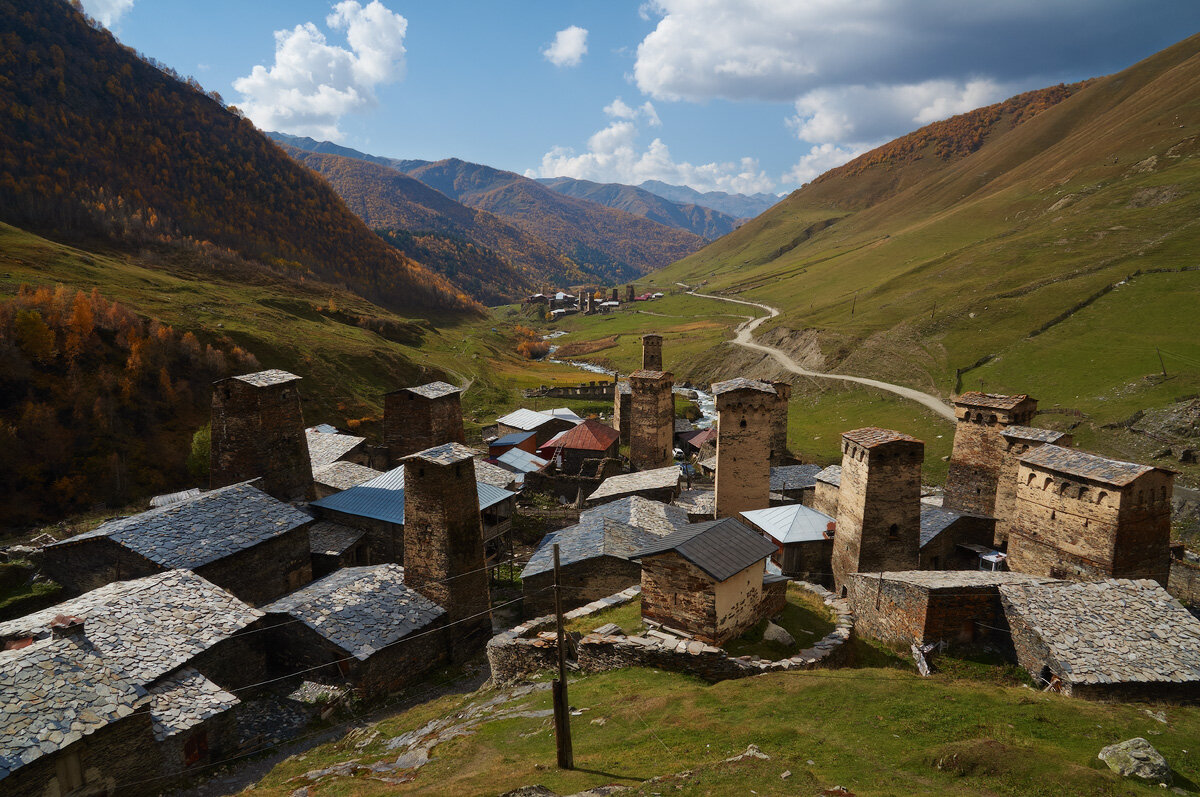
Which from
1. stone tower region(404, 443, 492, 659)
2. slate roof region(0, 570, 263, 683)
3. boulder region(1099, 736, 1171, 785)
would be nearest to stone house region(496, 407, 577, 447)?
stone tower region(404, 443, 492, 659)

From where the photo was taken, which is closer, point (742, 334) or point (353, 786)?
point (353, 786)

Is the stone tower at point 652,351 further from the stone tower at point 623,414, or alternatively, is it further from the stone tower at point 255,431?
the stone tower at point 255,431

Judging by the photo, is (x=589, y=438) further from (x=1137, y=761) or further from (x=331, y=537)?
(x=1137, y=761)

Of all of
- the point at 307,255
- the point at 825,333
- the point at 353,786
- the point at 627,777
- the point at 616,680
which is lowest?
the point at 353,786

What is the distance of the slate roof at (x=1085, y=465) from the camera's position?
17.5 meters

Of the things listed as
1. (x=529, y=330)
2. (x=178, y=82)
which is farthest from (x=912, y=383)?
(x=178, y=82)

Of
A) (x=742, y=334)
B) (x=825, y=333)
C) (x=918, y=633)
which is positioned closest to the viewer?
(x=918, y=633)

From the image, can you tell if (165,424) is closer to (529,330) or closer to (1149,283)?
(1149,283)

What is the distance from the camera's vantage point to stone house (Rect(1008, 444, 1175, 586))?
57.7 ft

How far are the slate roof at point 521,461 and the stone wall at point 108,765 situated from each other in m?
27.7

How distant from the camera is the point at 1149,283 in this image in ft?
179

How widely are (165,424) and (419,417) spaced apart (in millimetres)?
26226

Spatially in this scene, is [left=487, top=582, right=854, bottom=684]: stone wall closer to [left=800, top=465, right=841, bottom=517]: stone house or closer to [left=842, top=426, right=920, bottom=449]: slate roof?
[left=842, top=426, right=920, bottom=449]: slate roof

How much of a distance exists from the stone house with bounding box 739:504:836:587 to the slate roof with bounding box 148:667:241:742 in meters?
17.7
